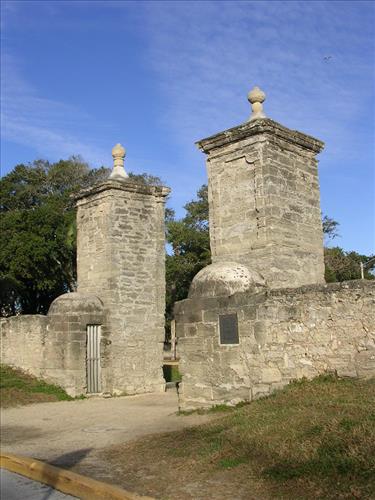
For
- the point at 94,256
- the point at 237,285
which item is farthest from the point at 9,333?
the point at 237,285

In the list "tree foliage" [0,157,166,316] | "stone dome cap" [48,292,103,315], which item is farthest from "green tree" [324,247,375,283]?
"stone dome cap" [48,292,103,315]

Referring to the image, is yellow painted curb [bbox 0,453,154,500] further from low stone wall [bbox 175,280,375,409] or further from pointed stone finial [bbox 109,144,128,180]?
pointed stone finial [bbox 109,144,128,180]

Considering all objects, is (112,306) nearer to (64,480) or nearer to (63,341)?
(63,341)

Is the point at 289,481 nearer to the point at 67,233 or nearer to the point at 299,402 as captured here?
the point at 299,402

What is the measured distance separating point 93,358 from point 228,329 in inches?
241

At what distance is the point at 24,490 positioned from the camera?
5156 millimetres

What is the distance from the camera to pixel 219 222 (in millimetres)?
9836

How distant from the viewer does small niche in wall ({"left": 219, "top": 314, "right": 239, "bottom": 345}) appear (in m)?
8.15

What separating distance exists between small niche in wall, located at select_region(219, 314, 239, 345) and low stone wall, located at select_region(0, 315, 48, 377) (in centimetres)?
Result: 661

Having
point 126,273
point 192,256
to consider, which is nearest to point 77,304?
point 126,273

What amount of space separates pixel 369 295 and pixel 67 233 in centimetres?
2065

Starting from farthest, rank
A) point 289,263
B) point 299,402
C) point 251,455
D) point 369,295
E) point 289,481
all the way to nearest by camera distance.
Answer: point 289,263 → point 369,295 → point 299,402 → point 251,455 → point 289,481

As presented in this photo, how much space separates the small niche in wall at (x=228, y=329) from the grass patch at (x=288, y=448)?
133cm

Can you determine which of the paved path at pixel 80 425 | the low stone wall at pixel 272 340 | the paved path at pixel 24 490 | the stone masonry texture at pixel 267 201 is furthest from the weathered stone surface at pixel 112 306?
the paved path at pixel 24 490
